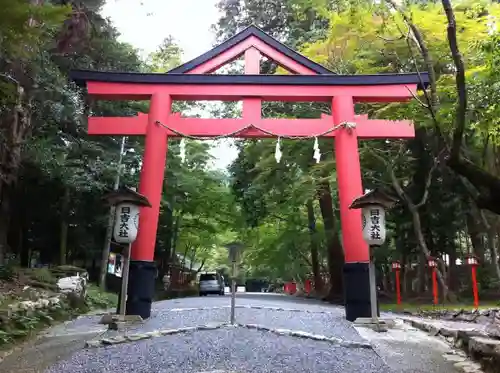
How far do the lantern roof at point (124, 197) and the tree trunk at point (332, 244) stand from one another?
34.6ft

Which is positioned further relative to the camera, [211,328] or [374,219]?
[374,219]

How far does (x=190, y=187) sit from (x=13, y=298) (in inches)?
462

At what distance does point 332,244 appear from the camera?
63.6 feet

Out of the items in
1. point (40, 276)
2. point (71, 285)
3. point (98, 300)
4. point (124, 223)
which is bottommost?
point (98, 300)

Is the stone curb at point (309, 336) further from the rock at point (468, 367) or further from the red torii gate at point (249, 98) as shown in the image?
the red torii gate at point (249, 98)

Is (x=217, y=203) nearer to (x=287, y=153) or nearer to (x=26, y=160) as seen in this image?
(x=287, y=153)

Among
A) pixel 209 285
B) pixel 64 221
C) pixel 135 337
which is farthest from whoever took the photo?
pixel 209 285

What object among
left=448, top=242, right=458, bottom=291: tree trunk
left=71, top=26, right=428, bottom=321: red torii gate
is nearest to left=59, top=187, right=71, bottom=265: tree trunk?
left=71, top=26, right=428, bottom=321: red torii gate

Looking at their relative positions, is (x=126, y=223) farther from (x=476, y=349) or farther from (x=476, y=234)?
(x=476, y=234)

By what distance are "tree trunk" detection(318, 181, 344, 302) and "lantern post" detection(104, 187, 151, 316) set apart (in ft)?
34.7

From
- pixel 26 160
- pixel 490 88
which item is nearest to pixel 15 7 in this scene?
pixel 490 88

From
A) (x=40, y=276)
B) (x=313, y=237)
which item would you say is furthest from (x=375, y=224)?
(x=313, y=237)

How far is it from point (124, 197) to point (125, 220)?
0.41 meters

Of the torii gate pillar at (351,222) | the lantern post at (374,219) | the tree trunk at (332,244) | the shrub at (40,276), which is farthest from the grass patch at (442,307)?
the shrub at (40,276)
